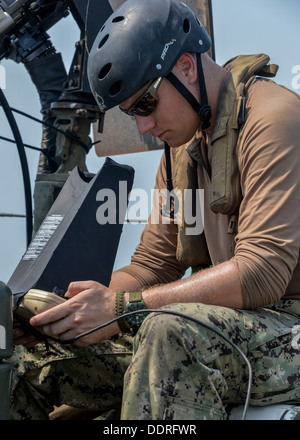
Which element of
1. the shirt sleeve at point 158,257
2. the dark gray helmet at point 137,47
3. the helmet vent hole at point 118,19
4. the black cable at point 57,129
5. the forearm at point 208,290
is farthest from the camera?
the black cable at point 57,129

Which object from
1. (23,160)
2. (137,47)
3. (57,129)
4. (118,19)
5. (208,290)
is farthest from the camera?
(57,129)

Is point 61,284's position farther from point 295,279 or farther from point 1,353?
point 295,279

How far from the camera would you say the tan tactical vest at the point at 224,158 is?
8.65ft

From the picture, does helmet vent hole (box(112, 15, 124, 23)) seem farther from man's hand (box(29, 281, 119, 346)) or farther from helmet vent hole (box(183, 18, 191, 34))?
man's hand (box(29, 281, 119, 346))

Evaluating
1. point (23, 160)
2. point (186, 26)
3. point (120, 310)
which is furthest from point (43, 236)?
point (23, 160)

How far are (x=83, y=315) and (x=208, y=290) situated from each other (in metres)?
0.43

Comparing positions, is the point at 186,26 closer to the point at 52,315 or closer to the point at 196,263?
the point at 196,263

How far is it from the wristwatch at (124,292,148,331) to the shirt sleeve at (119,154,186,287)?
32.4 inches

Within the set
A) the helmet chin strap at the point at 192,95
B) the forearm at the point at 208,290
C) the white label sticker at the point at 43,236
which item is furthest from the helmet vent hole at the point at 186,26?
the forearm at the point at 208,290

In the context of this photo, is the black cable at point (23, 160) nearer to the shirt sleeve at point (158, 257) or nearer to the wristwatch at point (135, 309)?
the shirt sleeve at point (158, 257)

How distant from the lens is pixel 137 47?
279 centimetres

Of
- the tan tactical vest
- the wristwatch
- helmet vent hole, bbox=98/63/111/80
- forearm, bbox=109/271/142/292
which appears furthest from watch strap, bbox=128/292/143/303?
helmet vent hole, bbox=98/63/111/80

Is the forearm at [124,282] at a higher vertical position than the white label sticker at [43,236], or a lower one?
lower
